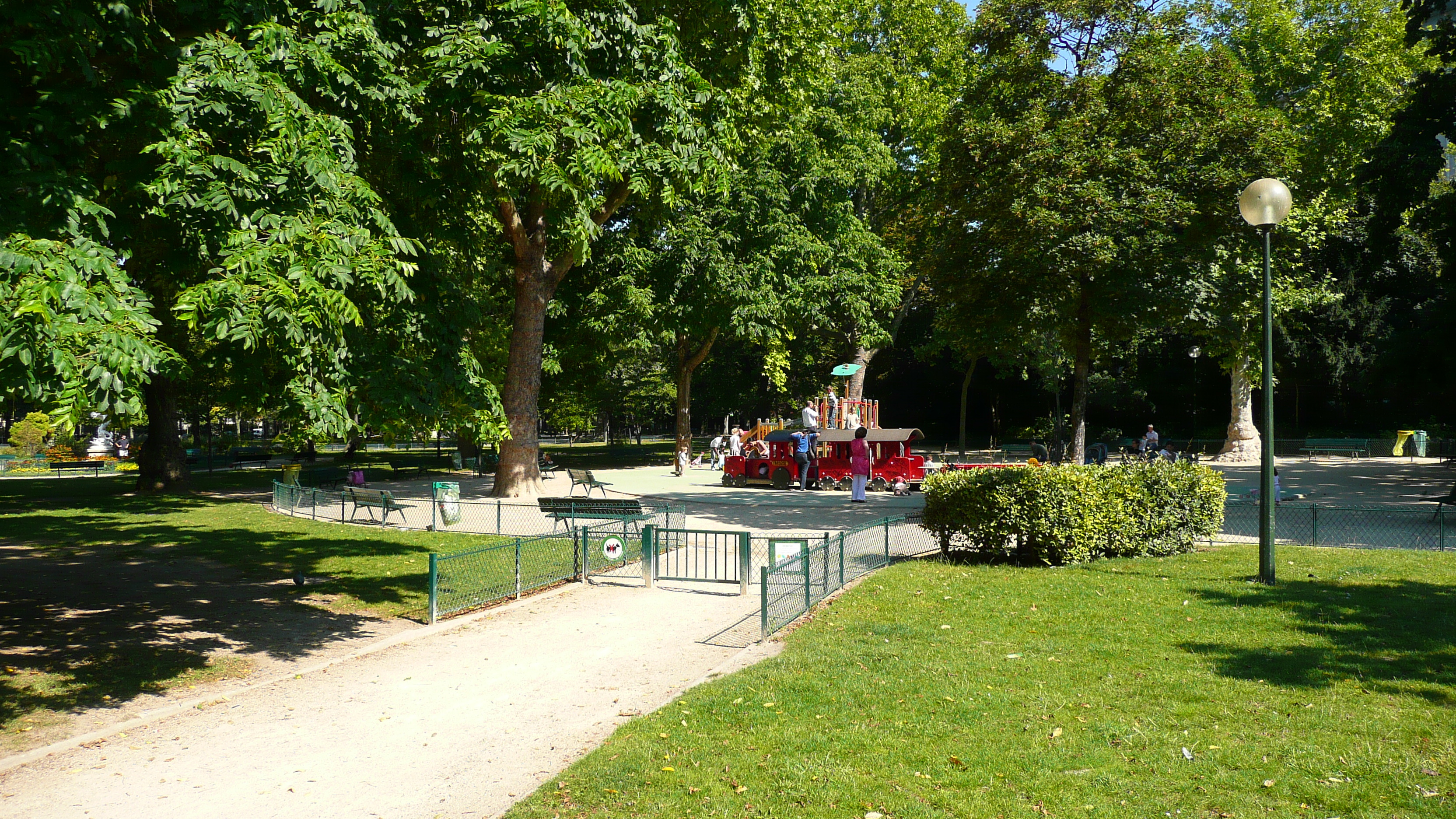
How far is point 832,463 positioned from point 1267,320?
51.6 feet

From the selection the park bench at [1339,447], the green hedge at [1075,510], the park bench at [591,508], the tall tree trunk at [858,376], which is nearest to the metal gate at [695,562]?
the park bench at [591,508]

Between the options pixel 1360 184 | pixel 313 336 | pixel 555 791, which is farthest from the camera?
pixel 1360 184

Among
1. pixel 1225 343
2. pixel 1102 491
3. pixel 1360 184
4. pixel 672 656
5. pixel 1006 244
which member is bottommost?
pixel 672 656

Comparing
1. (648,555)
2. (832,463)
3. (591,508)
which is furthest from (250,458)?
(648,555)

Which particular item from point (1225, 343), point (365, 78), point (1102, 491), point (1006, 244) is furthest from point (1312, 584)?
point (1225, 343)

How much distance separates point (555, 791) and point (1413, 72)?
42.8 m

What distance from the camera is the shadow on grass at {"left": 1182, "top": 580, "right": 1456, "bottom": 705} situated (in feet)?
23.5

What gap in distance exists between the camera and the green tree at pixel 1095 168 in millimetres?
17625

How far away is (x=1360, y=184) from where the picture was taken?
23.0 meters

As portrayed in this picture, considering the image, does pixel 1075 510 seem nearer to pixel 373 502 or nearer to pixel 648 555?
pixel 648 555

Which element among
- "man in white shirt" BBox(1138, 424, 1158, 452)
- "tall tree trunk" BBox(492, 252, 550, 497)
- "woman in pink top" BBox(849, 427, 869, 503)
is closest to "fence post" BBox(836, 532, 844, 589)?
"woman in pink top" BBox(849, 427, 869, 503)

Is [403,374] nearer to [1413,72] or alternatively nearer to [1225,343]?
[1225,343]

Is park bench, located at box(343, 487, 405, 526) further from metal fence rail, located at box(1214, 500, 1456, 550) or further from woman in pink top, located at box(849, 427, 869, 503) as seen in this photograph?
metal fence rail, located at box(1214, 500, 1456, 550)

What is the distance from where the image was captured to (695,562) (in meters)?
13.2
